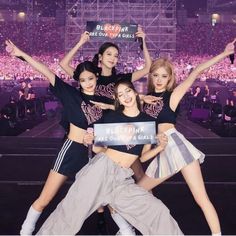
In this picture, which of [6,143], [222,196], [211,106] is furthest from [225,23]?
[222,196]

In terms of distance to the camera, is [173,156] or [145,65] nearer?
[173,156]

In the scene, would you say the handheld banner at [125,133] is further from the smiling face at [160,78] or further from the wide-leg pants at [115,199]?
the smiling face at [160,78]

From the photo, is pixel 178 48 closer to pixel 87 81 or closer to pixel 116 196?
pixel 87 81

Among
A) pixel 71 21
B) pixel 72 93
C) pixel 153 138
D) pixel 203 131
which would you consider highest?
pixel 71 21

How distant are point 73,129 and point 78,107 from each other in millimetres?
201

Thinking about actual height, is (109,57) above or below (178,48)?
below

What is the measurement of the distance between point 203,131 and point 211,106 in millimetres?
1948

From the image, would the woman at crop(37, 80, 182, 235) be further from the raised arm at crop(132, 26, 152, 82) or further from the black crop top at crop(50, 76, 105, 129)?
the raised arm at crop(132, 26, 152, 82)

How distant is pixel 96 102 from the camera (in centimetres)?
407

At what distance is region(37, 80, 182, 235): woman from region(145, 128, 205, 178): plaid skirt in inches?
9.3

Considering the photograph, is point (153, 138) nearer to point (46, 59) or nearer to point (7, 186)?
point (7, 186)

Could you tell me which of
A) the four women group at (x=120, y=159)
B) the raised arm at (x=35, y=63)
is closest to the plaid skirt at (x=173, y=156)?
the four women group at (x=120, y=159)

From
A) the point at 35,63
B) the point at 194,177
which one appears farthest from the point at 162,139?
the point at 35,63

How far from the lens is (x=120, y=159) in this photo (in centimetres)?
371
